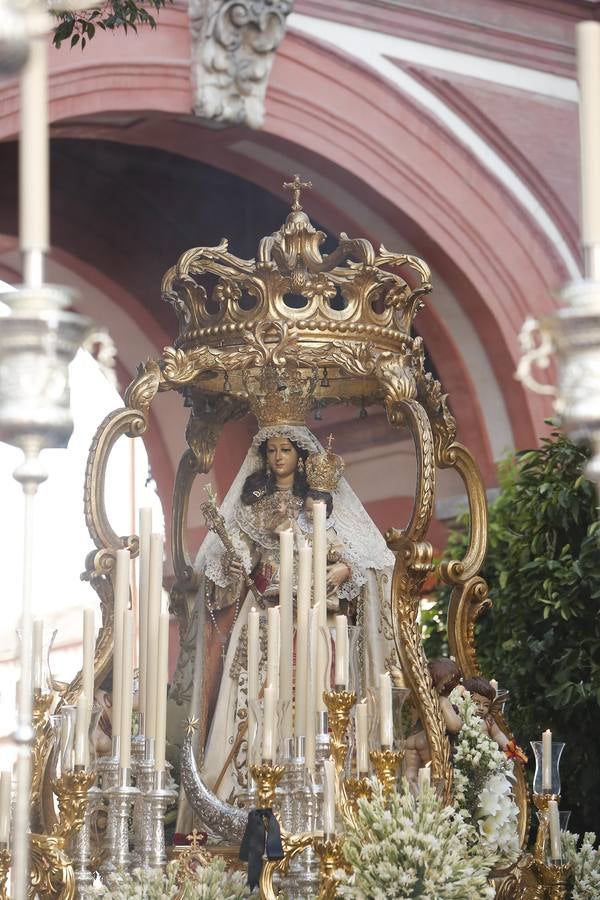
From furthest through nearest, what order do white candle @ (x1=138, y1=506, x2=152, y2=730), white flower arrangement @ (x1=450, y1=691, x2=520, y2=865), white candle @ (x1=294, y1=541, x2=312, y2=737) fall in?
white flower arrangement @ (x1=450, y1=691, x2=520, y2=865)
white candle @ (x1=138, y1=506, x2=152, y2=730)
white candle @ (x1=294, y1=541, x2=312, y2=737)

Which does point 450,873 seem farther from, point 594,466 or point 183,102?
point 183,102

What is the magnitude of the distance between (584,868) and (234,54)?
4.52 metres

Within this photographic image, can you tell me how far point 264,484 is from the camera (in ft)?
18.8

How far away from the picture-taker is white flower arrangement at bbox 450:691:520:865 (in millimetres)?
5016

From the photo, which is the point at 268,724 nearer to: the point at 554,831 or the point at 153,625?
the point at 153,625

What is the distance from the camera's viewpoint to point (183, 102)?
846cm

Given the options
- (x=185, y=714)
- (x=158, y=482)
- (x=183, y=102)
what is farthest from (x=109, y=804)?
(x=158, y=482)

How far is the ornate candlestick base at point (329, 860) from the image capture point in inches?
161

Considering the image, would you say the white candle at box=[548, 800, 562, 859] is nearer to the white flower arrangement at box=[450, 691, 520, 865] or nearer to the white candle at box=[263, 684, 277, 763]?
the white flower arrangement at box=[450, 691, 520, 865]

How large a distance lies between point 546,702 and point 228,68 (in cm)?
335

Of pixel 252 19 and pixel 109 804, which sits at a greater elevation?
pixel 252 19

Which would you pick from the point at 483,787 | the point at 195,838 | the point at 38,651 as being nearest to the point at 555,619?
the point at 483,787

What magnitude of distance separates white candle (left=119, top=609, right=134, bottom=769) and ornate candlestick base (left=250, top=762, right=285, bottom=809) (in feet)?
1.26

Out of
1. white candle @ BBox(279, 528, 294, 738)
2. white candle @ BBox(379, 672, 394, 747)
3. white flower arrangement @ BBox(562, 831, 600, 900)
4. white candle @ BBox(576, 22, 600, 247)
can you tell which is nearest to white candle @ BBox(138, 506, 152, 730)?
white candle @ BBox(279, 528, 294, 738)
